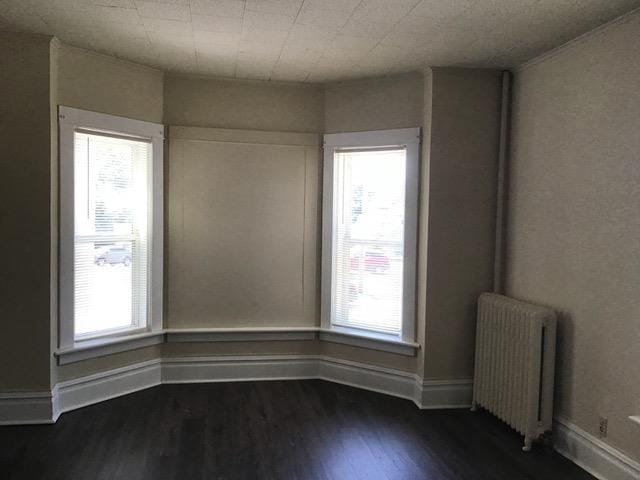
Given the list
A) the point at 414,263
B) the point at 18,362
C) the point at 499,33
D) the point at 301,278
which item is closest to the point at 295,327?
the point at 301,278

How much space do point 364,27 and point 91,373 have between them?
3088 millimetres

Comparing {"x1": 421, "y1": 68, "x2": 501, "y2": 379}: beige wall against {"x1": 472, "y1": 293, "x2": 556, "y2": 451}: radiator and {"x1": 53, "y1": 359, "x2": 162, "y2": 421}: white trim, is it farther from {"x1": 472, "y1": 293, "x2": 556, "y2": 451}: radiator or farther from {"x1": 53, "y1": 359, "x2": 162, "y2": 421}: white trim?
{"x1": 53, "y1": 359, "x2": 162, "y2": 421}: white trim

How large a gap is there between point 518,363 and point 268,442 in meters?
1.68

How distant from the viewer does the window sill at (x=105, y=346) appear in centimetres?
354

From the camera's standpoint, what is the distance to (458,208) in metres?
3.79

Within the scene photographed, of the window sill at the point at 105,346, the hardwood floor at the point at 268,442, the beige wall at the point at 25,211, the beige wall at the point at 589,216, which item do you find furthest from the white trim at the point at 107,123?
the beige wall at the point at 589,216

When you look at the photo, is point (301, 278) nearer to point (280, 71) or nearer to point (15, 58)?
point (280, 71)

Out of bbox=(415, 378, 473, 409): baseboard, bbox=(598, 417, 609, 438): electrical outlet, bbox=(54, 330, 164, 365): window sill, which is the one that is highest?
bbox=(54, 330, 164, 365): window sill

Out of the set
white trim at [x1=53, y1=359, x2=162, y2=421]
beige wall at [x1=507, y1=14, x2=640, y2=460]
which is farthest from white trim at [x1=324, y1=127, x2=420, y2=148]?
white trim at [x1=53, y1=359, x2=162, y2=421]

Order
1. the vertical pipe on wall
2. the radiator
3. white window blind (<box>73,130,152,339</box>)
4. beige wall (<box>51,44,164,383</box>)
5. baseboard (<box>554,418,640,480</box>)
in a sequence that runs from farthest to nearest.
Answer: the vertical pipe on wall
white window blind (<box>73,130,152,339</box>)
beige wall (<box>51,44,164,383</box>)
the radiator
baseboard (<box>554,418,640,480</box>)

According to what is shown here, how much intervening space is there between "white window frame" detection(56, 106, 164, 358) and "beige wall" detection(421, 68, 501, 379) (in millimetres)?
2142

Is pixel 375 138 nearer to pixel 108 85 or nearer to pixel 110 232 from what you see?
pixel 108 85

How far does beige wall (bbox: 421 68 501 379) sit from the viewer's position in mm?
3756

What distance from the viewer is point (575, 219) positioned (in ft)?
10.0
